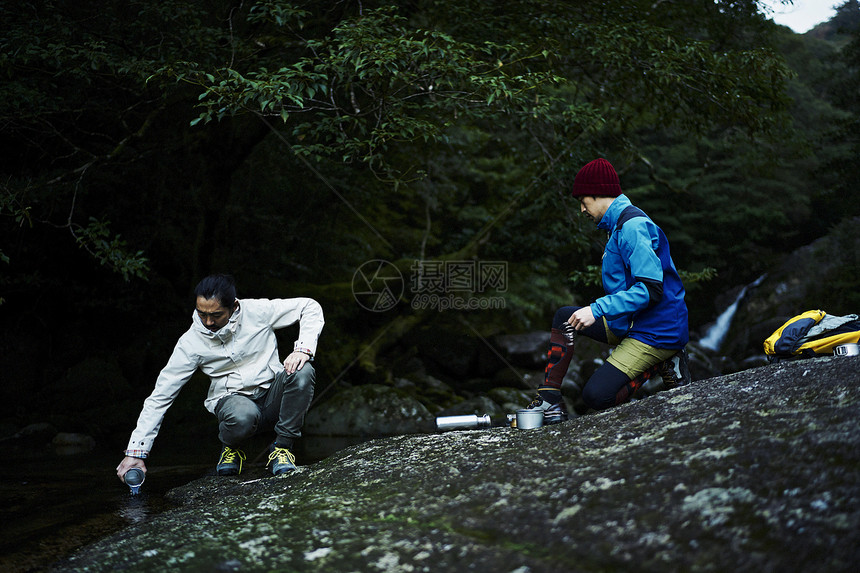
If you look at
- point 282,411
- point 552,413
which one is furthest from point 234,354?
point 552,413

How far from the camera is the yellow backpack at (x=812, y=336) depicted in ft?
11.4

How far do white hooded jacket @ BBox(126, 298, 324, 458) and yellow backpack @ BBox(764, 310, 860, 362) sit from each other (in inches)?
107

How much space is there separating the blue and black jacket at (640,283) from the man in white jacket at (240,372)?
5.86 ft

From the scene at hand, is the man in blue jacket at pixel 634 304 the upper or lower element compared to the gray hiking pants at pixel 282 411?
upper

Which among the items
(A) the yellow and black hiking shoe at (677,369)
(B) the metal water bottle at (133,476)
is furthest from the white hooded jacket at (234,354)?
(A) the yellow and black hiking shoe at (677,369)

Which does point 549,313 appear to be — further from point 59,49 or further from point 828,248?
point 59,49

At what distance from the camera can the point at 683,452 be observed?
2246mm

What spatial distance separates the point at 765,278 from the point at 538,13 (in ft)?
34.4

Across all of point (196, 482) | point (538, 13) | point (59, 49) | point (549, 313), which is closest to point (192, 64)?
point (59, 49)

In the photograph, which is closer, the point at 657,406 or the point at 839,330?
the point at 657,406

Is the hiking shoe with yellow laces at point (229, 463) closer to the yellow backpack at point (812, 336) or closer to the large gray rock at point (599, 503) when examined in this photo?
the large gray rock at point (599, 503)

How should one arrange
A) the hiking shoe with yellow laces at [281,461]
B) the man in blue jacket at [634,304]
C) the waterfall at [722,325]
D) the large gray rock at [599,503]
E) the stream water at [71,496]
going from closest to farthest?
the large gray rock at [599,503] → the stream water at [71,496] → the man in blue jacket at [634,304] → the hiking shoe with yellow laces at [281,461] → the waterfall at [722,325]

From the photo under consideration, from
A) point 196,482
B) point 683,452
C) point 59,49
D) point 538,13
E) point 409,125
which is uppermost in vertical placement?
point 538,13

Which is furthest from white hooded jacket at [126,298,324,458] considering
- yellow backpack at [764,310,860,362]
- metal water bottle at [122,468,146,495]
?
yellow backpack at [764,310,860,362]
